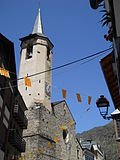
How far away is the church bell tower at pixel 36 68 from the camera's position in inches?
923

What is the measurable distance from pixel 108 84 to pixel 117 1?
8.15 feet

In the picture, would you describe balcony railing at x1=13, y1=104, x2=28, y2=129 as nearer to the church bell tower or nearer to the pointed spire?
the church bell tower

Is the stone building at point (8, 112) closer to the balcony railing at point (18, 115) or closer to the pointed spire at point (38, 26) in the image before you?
the balcony railing at point (18, 115)

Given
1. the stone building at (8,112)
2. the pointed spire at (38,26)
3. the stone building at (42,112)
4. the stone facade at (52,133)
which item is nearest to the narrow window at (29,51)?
the stone building at (42,112)

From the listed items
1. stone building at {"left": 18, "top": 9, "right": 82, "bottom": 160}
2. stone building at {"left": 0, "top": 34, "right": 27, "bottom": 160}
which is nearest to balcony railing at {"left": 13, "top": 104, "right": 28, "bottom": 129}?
stone building at {"left": 0, "top": 34, "right": 27, "bottom": 160}

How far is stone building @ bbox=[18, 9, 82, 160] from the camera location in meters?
21.2

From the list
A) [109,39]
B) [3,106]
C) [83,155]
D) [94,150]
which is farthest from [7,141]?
[94,150]

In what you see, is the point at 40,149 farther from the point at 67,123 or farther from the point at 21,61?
the point at 21,61

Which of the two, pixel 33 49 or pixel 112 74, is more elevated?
pixel 33 49

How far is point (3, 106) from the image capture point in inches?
481

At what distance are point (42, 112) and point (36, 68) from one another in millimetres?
5167

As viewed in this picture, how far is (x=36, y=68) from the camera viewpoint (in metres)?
24.5

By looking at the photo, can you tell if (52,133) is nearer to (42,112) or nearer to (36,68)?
(42,112)

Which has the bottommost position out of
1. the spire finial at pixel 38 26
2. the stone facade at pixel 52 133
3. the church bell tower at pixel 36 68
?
the stone facade at pixel 52 133
